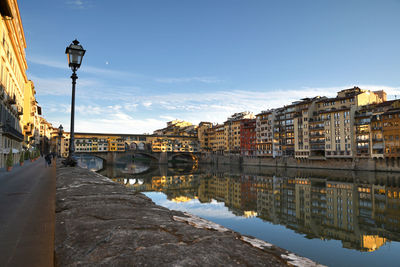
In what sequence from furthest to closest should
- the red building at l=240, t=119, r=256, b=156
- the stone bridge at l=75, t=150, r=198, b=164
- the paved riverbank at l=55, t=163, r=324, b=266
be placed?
the red building at l=240, t=119, r=256, b=156
the stone bridge at l=75, t=150, r=198, b=164
the paved riverbank at l=55, t=163, r=324, b=266

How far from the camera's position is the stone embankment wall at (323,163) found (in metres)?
65.8

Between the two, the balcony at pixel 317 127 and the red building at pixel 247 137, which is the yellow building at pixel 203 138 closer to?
the red building at pixel 247 137

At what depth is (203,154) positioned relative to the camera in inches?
5443

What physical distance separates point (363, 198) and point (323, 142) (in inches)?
2159

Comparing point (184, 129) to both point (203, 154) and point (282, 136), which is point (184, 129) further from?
point (282, 136)

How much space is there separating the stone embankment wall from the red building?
3.82 meters

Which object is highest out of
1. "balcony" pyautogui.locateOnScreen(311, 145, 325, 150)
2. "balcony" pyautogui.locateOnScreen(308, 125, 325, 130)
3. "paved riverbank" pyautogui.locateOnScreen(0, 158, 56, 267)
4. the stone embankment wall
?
"balcony" pyautogui.locateOnScreen(308, 125, 325, 130)

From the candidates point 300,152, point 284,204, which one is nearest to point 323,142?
point 300,152

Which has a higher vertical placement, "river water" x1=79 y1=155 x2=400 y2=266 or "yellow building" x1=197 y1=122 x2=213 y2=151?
"yellow building" x1=197 y1=122 x2=213 y2=151

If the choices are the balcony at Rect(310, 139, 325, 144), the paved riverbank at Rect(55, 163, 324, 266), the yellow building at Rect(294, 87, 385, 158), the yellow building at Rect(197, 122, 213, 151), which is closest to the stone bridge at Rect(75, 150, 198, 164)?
the yellow building at Rect(197, 122, 213, 151)

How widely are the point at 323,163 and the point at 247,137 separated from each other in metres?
39.3

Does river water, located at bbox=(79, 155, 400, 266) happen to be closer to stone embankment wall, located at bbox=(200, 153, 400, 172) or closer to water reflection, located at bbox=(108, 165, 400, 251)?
water reflection, located at bbox=(108, 165, 400, 251)

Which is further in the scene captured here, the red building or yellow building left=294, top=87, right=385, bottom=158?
the red building

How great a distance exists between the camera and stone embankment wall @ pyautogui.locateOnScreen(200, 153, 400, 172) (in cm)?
6581
